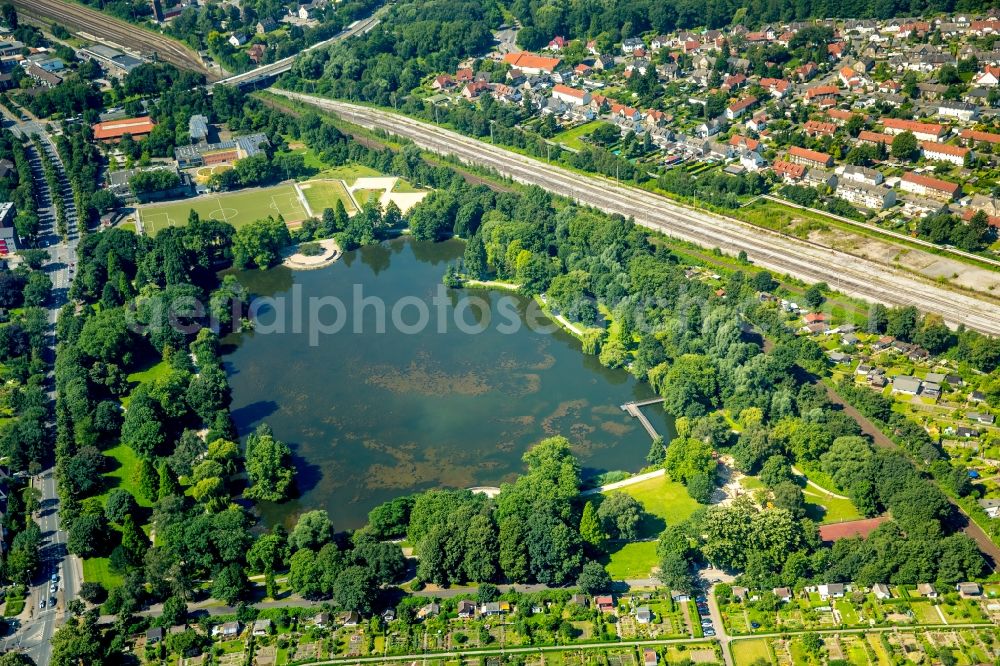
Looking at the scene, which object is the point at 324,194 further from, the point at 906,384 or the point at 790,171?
the point at 906,384

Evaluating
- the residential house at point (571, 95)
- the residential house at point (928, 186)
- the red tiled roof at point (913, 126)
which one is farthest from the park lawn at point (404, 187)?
the red tiled roof at point (913, 126)

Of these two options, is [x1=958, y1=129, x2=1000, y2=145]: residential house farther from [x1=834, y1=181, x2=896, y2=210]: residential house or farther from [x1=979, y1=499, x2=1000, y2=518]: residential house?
[x1=979, y1=499, x2=1000, y2=518]: residential house

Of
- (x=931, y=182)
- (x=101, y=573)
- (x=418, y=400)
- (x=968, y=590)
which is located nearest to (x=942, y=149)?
(x=931, y=182)

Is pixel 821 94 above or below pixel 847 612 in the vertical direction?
above

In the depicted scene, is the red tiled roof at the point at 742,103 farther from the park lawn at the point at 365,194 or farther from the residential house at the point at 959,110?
the park lawn at the point at 365,194

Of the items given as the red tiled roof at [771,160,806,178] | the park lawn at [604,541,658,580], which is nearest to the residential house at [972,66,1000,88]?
the red tiled roof at [771,160,806,178]

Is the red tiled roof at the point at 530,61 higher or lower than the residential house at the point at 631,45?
lower
